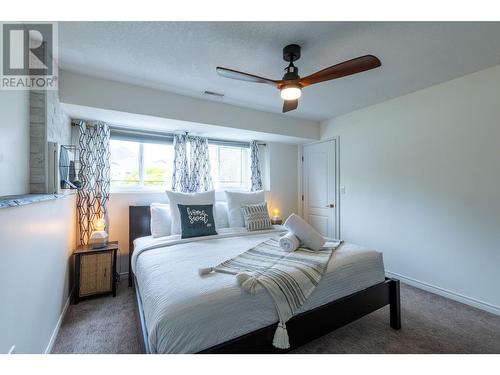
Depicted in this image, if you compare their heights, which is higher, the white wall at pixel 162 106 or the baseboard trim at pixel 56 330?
the white wall at pixel 162 106

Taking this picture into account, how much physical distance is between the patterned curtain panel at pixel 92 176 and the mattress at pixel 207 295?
49.2 inches

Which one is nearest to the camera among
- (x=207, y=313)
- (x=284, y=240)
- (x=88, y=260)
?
(x=207, y=313)

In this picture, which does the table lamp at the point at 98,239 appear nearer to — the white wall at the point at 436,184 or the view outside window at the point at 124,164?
the view outside window at the point at 124,164

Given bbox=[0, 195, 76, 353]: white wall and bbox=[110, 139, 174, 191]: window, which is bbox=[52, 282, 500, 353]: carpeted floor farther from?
bbox=[110, 139, 174, 191]: window

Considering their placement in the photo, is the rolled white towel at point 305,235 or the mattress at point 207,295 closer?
the mattress at point 207,295

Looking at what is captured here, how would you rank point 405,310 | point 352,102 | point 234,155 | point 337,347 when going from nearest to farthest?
point 337,347 < point 405,310 < point 352,102 < point 234,155

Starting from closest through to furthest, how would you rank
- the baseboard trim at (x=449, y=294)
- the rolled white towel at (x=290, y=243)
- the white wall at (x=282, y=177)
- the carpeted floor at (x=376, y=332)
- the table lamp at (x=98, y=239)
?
the carpeted floor at (x=376, y=332) < the rolled white towel at (x=290, y=243) < the baseboard trim at (x=449, y=294) < the table lamp at (x=98, y=239) < the white wall at (x=282, y=177)

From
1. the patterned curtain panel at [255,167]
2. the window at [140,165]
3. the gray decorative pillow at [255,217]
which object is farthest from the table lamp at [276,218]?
the window at [140,165]

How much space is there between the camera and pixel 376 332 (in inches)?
73.1

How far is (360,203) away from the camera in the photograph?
3365 mm

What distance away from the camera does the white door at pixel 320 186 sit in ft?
12.5
